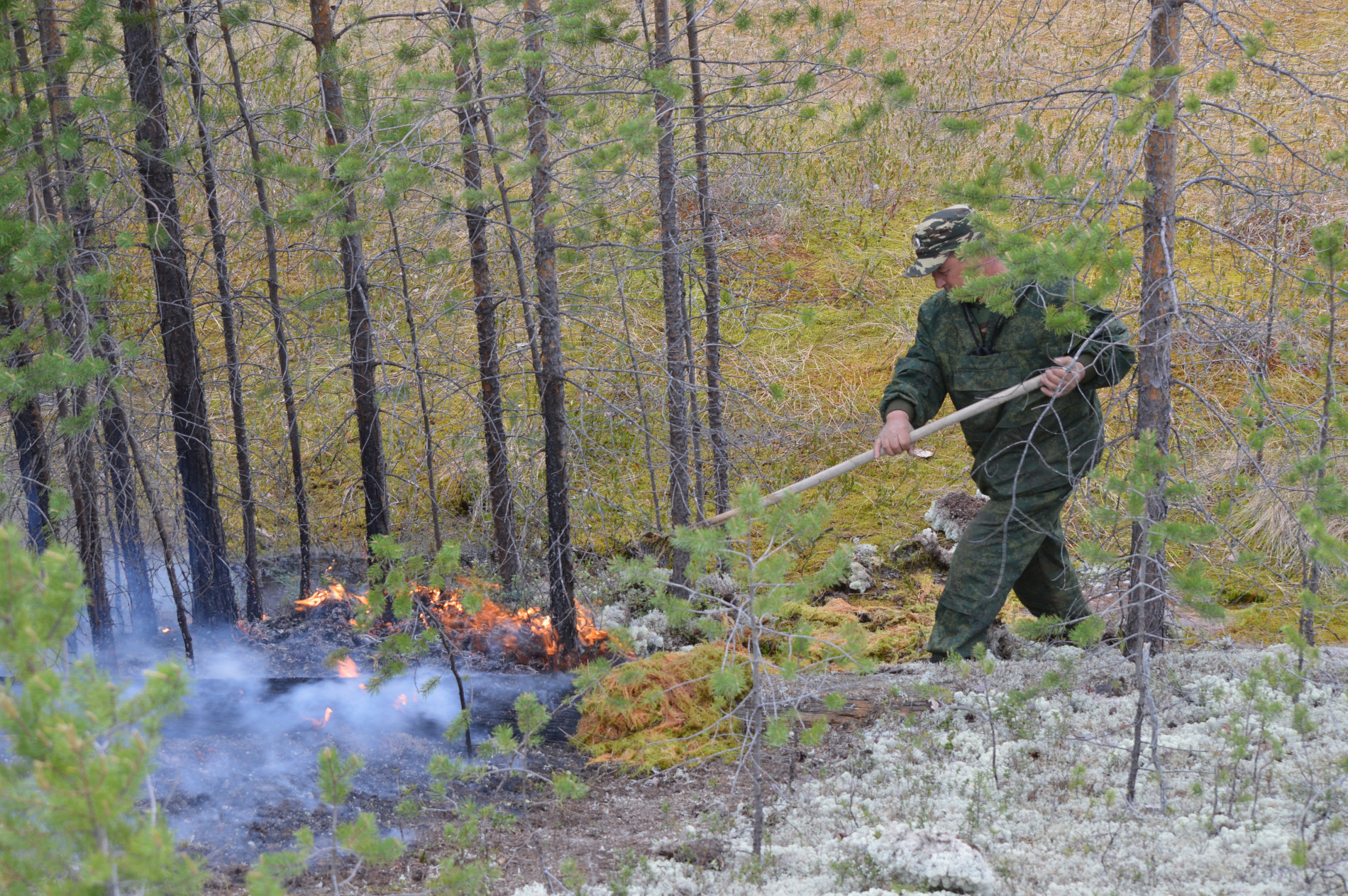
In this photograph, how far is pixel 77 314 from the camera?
6012 millimetres

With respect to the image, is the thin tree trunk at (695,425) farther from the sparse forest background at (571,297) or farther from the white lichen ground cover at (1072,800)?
the white lichen ground cover at (1072,800)

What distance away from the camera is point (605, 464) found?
947 cm

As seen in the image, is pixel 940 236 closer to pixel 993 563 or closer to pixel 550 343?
pixel 993 563

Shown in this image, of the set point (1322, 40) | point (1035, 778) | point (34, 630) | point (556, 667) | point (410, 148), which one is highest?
point (1322, 40)

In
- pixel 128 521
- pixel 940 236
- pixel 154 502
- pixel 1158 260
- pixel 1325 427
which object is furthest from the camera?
pixel 128 521

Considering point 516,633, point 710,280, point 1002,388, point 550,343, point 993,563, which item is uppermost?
point 710,280

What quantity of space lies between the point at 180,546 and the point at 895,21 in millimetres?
12582

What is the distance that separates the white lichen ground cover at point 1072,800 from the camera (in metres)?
3.19

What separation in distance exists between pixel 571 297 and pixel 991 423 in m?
2.71

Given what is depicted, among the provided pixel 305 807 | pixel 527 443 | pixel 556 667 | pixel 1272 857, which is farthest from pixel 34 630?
pixel 527 443

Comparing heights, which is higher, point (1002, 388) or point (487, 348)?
point (487, 348)

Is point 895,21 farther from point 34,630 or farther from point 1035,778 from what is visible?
point 34,630

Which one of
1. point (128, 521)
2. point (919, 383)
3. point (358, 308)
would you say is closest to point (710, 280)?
point (919, 383)

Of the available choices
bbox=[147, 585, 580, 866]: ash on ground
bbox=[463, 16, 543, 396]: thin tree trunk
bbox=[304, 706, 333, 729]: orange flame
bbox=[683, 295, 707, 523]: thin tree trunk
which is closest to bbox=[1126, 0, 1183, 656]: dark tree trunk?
bbox=[683, 295, 707, 523]: thin tree trunk
